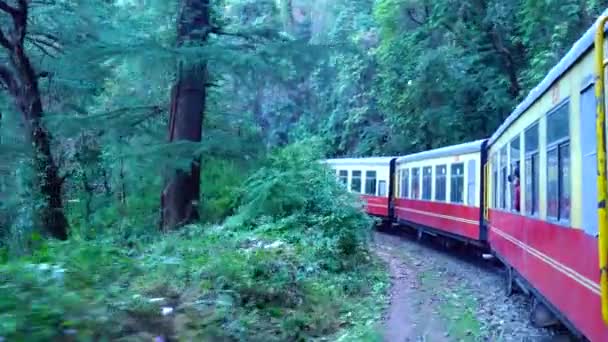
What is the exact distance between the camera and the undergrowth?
4.33 meters

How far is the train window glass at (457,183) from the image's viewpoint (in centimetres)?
1736

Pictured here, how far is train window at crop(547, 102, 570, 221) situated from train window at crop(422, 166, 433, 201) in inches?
511

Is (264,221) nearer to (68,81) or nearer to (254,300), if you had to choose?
(68,81)

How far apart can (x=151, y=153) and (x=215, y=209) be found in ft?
15.3

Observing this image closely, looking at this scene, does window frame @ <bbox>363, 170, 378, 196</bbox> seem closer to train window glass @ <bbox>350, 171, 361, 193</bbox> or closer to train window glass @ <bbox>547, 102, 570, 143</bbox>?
train window glass @ <bbox>350, 171, 361, 193</bbox>

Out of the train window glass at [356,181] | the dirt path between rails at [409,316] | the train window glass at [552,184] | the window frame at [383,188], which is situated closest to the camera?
the train window glass at [552,184]

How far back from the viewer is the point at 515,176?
33.1 ft

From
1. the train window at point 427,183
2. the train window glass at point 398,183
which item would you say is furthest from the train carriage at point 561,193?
the train window glass at point 398,183

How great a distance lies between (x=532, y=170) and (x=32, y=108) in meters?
11.0

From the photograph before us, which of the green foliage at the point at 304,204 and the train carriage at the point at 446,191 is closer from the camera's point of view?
the green foliage at the point at 304,204

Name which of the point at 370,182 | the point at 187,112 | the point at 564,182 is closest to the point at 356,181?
the point at 370,182

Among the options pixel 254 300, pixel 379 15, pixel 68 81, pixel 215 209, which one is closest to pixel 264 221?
pixel 215 209

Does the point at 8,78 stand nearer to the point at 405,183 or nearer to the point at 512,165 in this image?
the point at 512,165

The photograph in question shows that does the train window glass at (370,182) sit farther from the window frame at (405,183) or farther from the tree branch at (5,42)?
the tree branch at (5,42)
